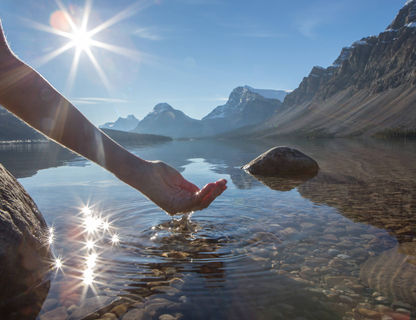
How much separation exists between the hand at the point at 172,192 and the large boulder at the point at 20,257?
1.47 m

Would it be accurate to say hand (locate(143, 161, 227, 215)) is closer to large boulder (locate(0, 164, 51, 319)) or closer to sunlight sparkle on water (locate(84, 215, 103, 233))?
large boulder (locate(0, 164, 51, 319))

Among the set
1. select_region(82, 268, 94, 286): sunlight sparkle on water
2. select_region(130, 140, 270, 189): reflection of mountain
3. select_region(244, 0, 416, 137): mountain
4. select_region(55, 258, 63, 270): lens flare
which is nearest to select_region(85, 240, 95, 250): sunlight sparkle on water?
select_region(55, 258, 63, 270): lens flare

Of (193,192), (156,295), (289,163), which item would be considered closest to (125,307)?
(156,295)

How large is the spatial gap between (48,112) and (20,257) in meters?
1.72

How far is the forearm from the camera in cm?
210

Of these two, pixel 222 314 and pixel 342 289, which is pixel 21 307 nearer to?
pixel 222 314

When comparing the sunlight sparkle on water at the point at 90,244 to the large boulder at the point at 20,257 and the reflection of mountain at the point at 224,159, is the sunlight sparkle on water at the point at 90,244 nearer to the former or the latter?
the large boulder at the point at 20,257

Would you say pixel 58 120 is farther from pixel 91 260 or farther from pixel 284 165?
pixel 284 165

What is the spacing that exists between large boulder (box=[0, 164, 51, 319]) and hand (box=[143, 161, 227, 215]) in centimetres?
147

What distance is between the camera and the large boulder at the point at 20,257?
2.82 metres

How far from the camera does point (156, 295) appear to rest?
3.20m

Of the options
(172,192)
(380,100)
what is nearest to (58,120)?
(172,192)

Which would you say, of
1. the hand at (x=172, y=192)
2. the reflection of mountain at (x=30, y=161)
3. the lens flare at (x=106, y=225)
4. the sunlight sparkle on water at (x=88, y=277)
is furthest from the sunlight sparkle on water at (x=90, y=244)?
the reflection of mountain at (x=30, y=161)

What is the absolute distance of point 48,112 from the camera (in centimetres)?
217
